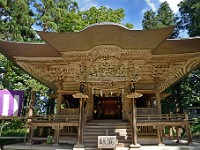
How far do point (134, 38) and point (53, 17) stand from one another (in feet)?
66.3

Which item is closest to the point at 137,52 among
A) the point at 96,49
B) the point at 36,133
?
the point at 96,49

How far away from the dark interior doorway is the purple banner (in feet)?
29.8

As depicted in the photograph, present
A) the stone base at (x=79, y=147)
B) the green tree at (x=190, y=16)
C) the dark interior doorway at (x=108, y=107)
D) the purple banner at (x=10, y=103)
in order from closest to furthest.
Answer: the stone base at (x=79, y=147) < the purple banner at (x=10, y=103) < the dark interior doorway at (x=108, y=107) < the green tree at (x=190, y=16)

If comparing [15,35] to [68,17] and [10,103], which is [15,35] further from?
[10,103]

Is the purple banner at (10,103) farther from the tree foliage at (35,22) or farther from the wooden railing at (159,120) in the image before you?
the tree foliage at (35,22)

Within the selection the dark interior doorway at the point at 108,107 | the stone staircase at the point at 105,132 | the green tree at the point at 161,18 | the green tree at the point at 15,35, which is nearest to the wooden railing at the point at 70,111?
the stone staircase at the point at 105,132

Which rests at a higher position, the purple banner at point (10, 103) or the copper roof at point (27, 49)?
the copper roof at point (27, 49)

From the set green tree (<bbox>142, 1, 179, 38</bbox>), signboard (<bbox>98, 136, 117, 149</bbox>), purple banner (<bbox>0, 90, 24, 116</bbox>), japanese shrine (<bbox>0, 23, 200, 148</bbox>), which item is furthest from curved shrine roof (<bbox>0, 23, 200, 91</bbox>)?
green tree (<bbox>142, 1, 179, 38</bbox>)

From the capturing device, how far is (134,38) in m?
7.75

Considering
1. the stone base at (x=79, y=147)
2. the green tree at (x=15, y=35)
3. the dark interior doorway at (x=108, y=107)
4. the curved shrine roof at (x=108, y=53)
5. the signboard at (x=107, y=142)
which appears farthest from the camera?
the green tree at (x=15, y=35)

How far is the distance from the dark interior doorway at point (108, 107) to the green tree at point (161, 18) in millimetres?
14550

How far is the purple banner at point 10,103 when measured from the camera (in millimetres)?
9531

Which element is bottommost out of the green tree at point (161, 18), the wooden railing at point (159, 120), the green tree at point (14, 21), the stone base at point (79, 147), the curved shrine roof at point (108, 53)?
the stone base at point (79, 147)

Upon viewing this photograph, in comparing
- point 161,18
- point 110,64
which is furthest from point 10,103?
point 161,18
